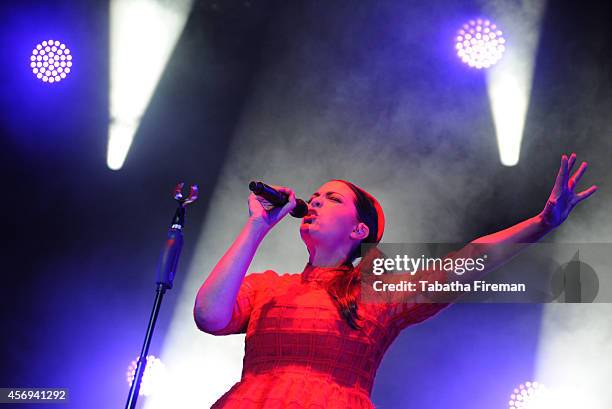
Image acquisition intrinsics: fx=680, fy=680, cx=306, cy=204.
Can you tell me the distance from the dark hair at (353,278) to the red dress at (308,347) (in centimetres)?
2

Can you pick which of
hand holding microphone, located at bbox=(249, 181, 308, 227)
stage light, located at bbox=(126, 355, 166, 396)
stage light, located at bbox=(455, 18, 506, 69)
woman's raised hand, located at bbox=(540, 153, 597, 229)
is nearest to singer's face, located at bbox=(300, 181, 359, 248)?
hand holding microphone, located at bbox=(249, 181, 308, 227)

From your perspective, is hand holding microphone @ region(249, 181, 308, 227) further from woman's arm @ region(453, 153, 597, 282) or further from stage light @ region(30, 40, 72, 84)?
stage light @ region(30, 40, 72, 84)

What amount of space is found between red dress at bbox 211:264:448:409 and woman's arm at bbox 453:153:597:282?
7.4 inches

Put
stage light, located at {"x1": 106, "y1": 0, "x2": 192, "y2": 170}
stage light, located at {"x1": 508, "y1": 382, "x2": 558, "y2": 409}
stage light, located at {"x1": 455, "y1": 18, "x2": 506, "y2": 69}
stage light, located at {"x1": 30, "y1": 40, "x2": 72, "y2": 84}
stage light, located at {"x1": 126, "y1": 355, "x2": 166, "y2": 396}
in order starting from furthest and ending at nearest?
stage light, located at {"x1": 30, "y1": 40, "x2": 72, "y2": 84}
stage light, located at {"x1": 106, "y1": 0, "x2": 192, "y2": 170}
stage light, located at {"x1": 455, "y1": 18, "x2": 506, "y2": 69}
stage light, located at {"x1": 126, "y1": 355, "x2": 166, "y2": 396}
stage light, located at {"x1": 508, "y1": 382, "x2": 558, "y2": 409}

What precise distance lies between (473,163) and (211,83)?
1.47 metres

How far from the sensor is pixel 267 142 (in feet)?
11.7

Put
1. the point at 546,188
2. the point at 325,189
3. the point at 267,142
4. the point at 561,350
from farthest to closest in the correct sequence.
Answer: the point at 267,142 → the point at 546,188 → the point at 561,350 → the point at 325,189

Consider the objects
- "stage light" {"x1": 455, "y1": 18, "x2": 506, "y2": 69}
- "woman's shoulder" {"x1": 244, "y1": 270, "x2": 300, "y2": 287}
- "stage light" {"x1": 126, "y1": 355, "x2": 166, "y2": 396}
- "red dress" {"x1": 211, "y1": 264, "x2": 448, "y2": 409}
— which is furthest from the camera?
"stage light" {"x1": 455, "y1": 18, "x2": 506, "y2": 69}

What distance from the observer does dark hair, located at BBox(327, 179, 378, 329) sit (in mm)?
1865

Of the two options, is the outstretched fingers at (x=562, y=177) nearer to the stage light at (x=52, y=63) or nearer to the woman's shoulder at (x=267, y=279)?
the woman's shoulder at (x=267, y=279)

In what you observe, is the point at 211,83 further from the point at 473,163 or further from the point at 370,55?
the point at 473,163

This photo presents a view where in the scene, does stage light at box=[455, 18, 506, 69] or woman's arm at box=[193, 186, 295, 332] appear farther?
stage light at box=[455, 18, 506, 69]

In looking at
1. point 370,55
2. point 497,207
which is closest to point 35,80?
point 370,55

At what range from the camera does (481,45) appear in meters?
3.48
